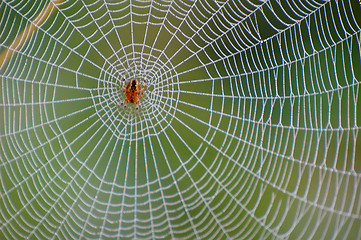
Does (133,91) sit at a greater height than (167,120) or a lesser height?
greater

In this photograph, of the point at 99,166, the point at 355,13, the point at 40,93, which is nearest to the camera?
the point at 355,13

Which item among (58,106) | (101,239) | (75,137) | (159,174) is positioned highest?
(58,106)

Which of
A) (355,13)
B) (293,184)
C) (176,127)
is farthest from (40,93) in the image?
(355,13)

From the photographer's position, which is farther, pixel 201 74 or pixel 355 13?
pixel 201 74

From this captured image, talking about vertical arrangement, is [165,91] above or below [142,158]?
above

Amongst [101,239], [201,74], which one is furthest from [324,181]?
[101,239]

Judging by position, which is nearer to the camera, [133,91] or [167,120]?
[133,91]

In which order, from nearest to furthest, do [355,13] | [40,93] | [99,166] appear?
[355,13]
[40,93]
[99,166]

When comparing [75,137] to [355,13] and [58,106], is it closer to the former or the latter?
[58,106]
